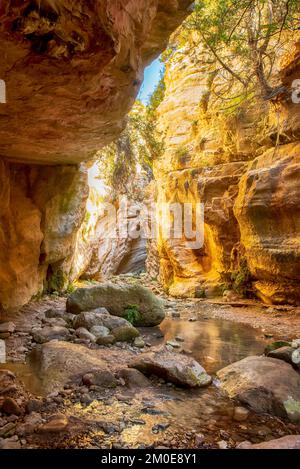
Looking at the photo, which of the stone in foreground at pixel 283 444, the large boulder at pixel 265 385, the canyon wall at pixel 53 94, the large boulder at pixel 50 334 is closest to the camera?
the stone in foreground at pixel 283 444

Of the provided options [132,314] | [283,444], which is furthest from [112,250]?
[283,444]

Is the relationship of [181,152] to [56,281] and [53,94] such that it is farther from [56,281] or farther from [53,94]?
[53,94]

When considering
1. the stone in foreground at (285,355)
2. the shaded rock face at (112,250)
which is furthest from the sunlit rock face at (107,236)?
the stone in foreground at (285,355)

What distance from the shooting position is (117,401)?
11.3ft

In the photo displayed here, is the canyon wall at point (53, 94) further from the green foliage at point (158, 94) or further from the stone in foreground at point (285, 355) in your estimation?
the green foliage at point (158, 94)

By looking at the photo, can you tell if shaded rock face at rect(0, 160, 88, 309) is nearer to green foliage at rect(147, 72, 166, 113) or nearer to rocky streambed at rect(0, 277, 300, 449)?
rocky streambed at rect(0, 277, 300, 449)

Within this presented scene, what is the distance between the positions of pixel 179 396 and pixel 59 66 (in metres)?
3.98

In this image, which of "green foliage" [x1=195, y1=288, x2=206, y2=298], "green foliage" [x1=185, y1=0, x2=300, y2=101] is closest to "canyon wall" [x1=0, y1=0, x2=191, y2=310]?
"green foliage" [x1=185, y1=0, x2=300, y2=101]

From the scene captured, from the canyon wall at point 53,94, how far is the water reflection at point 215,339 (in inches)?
160

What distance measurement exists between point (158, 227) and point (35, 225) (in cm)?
857

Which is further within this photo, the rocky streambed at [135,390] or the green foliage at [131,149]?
the green foliage at [131,149]

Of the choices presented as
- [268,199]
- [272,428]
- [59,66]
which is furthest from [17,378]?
[268,199]

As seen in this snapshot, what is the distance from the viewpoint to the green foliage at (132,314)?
24.3 feet

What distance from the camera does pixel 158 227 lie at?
15977 millimetres
